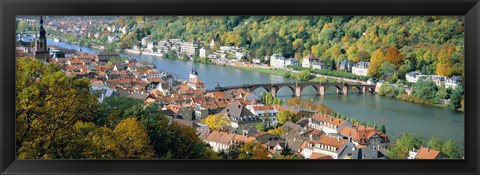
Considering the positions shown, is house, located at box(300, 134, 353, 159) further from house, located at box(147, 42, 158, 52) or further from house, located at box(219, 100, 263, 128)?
house, located at box(147, 42, 158, 52)

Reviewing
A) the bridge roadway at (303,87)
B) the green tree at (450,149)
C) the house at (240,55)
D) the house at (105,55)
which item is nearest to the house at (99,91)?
the house at (105,55)


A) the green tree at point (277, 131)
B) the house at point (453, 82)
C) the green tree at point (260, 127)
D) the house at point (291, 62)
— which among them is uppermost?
the house at point (291, 62)

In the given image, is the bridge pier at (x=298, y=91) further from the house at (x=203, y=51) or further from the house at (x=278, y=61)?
the house at (x=203, y=51)

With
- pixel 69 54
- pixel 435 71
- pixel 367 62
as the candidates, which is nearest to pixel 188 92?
pixel 69 54
